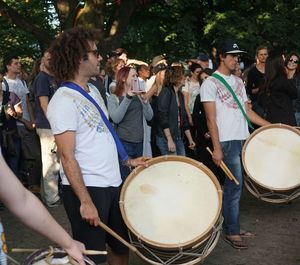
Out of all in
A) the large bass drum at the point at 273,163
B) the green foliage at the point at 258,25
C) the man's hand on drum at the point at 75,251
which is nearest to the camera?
the man's hand on drum at the point at 75,251

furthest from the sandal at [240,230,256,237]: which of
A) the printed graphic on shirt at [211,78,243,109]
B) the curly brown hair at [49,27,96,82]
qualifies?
the curly brown hair at [49,27,96,82]

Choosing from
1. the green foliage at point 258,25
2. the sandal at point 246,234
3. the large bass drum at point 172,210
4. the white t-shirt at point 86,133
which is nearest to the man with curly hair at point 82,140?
the white t-shirt at point 86,133

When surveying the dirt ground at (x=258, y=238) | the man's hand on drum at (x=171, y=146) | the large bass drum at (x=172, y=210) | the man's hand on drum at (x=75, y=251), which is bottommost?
the dirt ground at (x=258, y=238)

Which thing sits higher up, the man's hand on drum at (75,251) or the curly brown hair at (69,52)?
the curly brown hair at (69,52)

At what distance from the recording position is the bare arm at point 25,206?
6.16ft

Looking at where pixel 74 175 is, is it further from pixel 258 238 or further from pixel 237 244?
pixel 258 238

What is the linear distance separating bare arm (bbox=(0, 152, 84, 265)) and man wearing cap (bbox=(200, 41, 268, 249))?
3080 millimetres

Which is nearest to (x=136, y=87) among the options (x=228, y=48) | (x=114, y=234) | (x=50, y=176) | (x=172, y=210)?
(x=228, y=48)

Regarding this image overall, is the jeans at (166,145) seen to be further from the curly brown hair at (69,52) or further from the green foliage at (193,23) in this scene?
the green foliage at (193,23)

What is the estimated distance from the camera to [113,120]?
5.52 metres

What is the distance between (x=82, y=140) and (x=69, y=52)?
0.53 m

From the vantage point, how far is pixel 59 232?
201cm

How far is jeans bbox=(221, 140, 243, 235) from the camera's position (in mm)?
5071

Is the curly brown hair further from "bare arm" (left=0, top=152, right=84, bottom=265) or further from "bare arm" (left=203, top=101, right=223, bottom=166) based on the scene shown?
"bare arm" (left=203, top=101, right=223, bottom=166)
